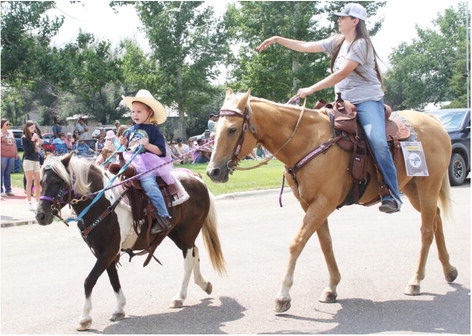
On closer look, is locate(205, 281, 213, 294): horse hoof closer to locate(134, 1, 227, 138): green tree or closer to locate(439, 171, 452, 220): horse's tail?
locate(439, 171, 452, 220): horse's tail

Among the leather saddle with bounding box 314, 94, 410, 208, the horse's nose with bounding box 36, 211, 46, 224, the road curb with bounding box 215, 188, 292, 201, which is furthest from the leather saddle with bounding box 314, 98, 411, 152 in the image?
the road curb with bounding box 215, 188, 292, 201

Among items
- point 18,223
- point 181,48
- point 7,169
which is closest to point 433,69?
point 181,48

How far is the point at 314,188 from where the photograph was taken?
520 centimetres

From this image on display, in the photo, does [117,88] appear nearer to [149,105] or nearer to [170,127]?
[170,127]

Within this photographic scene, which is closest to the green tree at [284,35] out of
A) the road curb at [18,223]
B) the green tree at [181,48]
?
the green tree at [181,48]

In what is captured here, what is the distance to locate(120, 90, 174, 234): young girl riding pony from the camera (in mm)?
5363

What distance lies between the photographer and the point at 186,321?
5.06 metres

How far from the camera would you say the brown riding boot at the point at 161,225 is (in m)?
5.43

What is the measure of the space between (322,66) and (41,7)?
834 inches

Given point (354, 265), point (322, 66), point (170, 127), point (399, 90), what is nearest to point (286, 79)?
point (322, 66)

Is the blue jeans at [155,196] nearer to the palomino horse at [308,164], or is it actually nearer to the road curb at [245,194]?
the palomino horse at [308,164]

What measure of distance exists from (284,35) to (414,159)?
106ft

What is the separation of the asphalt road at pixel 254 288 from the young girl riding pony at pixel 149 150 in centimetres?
102

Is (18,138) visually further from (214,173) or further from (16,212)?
(214,173)
